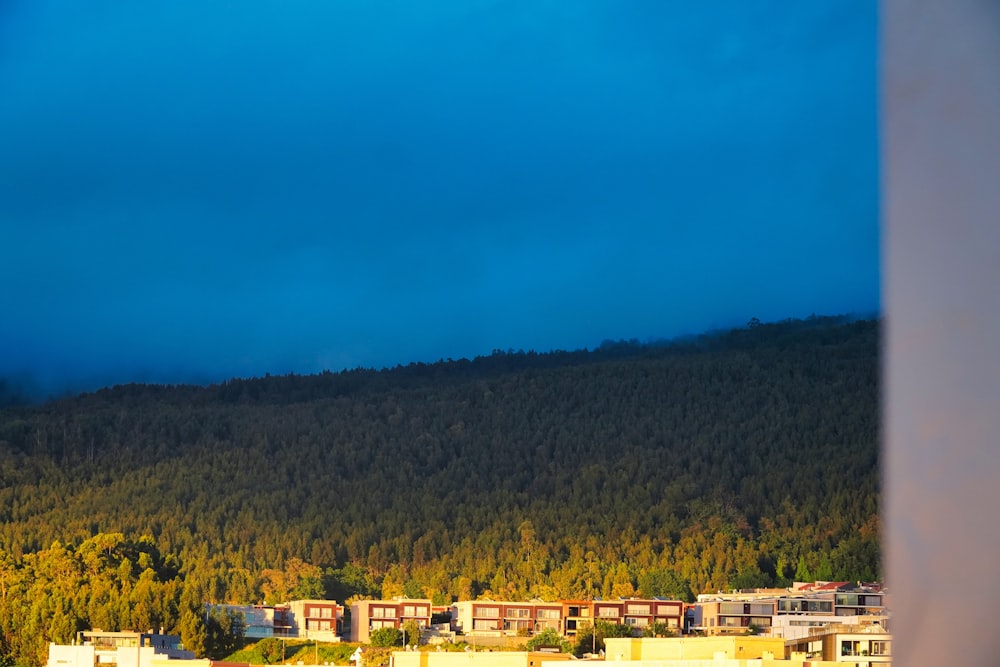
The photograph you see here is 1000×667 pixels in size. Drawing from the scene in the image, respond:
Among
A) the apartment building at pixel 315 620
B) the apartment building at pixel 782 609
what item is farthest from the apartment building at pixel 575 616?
the apartment building at pixel 315 620

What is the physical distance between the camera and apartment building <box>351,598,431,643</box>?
43.7m

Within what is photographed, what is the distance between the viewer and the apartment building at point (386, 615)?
143 feet

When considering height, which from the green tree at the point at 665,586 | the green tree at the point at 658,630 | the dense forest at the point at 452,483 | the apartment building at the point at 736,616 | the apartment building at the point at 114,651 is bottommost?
the apartment building at the point at 114,651

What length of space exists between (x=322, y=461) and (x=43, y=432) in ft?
43.1

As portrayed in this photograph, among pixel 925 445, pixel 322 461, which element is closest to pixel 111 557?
pixel 322 461

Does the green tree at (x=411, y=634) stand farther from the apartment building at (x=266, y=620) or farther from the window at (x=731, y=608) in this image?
the window at (x=731, y=608)

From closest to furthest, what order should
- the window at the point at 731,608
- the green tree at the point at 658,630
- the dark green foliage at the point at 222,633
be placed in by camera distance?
the green tree at the point at 658,630 < the window at the point at 731,608 < the dark green foliage at the point at 222,633

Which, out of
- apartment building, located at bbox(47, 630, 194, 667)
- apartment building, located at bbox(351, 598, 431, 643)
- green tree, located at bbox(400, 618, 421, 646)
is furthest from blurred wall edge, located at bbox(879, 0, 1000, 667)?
apartment building, located at bbox(351, 598, 431, 643)

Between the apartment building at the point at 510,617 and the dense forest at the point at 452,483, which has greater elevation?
the dense forest at the point at 452,483

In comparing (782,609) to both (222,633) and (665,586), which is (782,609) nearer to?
(665,586)

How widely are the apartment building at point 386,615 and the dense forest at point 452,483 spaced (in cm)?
466

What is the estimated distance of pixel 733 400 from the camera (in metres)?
74.5

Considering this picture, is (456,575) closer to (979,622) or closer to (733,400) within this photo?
(733,400)

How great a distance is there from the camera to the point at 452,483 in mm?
67438
